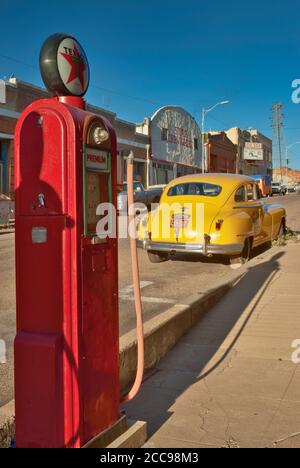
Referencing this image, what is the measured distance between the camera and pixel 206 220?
9.55 m

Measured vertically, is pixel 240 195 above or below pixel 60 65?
below

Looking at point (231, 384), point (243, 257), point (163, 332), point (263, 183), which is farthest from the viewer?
point (263, 183)

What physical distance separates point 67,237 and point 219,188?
819 centimetres

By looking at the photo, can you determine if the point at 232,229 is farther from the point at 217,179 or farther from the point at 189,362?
the point at 189,362

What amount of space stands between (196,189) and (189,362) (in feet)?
21.0

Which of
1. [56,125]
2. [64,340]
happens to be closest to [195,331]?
[64,340]

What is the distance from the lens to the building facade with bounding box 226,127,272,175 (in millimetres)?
66863

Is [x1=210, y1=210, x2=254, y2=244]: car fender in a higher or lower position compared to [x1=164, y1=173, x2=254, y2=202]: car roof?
lower

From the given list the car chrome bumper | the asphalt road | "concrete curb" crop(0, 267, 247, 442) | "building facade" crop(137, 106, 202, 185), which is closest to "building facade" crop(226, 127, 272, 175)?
"building facade" crop(137, 106, 202, 185)

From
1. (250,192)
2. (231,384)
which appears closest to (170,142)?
(250,192)

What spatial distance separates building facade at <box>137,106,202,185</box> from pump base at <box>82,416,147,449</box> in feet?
117

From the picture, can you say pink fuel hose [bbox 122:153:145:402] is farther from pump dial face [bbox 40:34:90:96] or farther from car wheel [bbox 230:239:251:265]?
car wheel [bbox 230:239:251:265]

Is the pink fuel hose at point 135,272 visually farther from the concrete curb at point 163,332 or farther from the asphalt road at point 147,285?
the asphalt road at point 147,285

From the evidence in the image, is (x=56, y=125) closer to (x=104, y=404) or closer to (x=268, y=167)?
(x=104, y=404)
